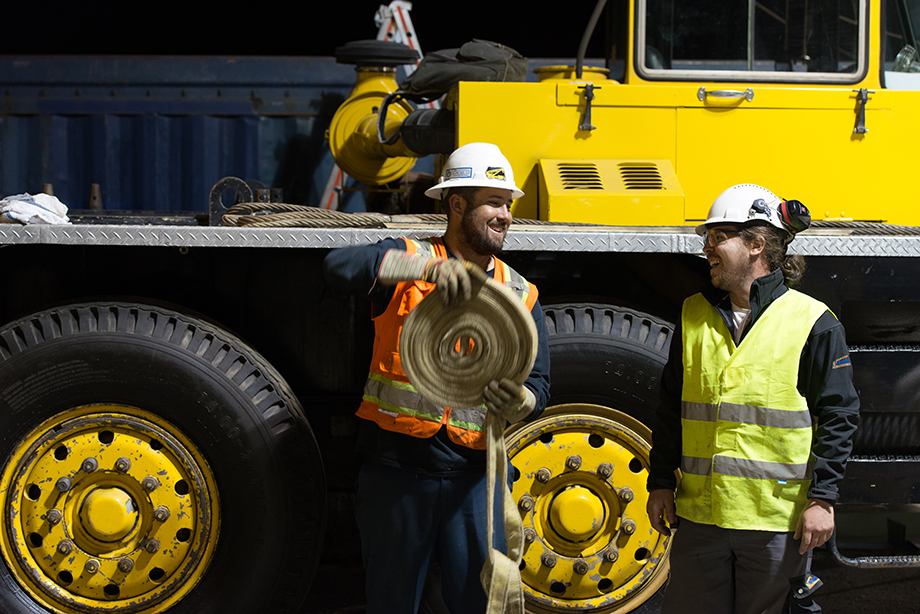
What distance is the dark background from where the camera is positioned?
31.7 feet

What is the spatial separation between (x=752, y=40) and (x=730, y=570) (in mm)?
2383

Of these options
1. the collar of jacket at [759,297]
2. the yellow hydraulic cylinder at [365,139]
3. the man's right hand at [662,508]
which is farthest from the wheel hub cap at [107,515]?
the yellow hydraulic cylinder at [365,139]

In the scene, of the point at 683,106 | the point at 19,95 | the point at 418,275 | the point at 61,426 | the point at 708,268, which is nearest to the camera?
the point at 418,275

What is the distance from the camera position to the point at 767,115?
3590mm

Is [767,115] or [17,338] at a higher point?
[767,115]

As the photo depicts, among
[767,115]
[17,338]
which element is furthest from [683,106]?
[17,338]

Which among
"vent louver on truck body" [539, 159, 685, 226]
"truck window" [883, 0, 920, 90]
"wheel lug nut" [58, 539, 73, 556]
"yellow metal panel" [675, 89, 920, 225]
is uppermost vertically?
"truck window" [883, 0, 920, 90]

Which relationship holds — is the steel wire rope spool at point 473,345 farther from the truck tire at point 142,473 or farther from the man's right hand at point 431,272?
the truck tire at point 142,473

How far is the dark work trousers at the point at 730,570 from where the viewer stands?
2355 mm

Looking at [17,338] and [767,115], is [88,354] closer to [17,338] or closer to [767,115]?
[17,338]

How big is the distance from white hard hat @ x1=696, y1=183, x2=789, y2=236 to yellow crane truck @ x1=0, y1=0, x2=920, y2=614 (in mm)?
684

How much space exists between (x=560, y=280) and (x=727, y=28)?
1.37 metres

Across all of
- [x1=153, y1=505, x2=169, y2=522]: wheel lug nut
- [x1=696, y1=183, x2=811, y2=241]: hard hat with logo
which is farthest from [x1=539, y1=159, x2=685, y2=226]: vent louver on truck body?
[x1=153, y1=505, x2=169, y2=522]: wheel lug nut

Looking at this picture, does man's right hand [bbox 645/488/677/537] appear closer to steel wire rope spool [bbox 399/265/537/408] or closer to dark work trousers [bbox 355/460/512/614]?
dark work trousers [bbox 355/460/512/614]
